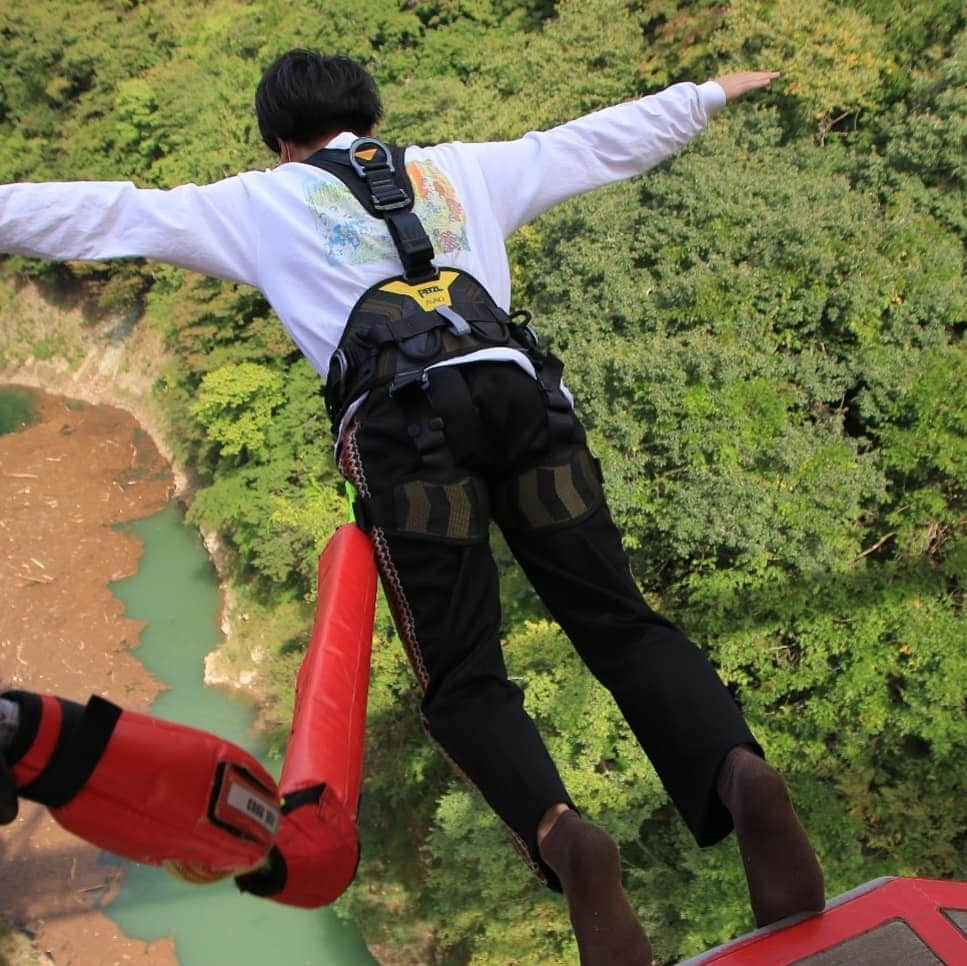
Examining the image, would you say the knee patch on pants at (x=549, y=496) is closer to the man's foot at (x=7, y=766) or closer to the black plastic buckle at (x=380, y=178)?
the black plastic buckle at (x=380, y=178)

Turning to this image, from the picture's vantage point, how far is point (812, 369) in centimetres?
754

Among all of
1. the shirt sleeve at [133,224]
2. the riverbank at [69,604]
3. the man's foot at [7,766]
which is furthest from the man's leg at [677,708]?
the riverbank at [69,604]

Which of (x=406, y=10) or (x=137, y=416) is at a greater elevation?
(x=406, y=10)

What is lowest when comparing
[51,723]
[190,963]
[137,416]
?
[190,963]

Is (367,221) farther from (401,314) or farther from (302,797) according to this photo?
(302,797)

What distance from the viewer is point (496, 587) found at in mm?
2197

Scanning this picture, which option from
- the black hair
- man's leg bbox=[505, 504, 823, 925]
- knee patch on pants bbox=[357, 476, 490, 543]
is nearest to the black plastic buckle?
the black hair

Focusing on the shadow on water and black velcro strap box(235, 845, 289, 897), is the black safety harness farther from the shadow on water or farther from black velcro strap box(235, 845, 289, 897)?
the shadow on water

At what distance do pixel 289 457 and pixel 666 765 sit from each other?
1014 cm

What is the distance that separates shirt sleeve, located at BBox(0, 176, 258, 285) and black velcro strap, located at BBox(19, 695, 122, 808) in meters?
1.11

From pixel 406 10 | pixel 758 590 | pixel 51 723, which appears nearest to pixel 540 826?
pixel 51 723

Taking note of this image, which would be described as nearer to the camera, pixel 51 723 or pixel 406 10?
pixel 51 723

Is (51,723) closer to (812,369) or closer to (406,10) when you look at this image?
(812,369)

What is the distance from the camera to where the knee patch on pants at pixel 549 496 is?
2166mm
